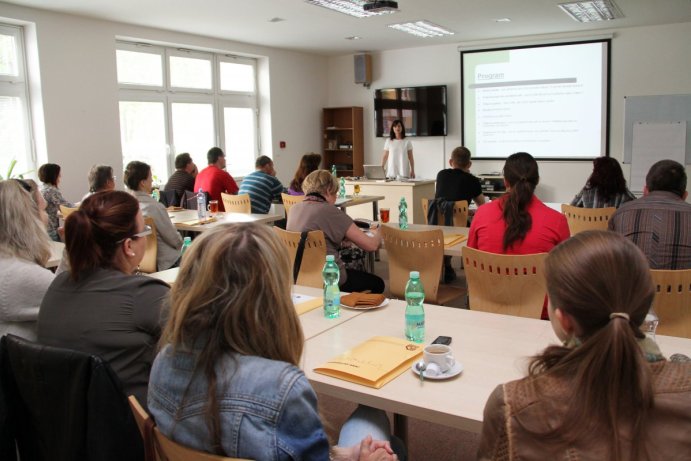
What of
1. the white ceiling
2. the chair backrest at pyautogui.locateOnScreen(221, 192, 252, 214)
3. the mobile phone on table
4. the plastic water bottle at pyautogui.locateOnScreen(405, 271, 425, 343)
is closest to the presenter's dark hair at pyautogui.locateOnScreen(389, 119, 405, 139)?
the white ceiling

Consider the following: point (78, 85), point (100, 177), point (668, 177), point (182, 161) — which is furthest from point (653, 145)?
point (78, 85)

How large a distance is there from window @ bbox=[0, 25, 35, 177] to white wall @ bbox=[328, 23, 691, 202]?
5.71 meters

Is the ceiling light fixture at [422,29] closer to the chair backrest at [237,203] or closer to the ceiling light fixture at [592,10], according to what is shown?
the ceiling light fixture at [592,10]

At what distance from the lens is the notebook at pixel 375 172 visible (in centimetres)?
886

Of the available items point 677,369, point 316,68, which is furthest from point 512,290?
point 316,68

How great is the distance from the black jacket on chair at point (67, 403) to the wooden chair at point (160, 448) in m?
0.14

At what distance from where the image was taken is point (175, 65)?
8688 millimetres

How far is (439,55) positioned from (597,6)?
3299 millimetres

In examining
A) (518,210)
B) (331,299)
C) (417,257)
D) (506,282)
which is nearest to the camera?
(331,299)

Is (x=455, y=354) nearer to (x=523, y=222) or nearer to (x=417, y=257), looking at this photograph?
(x=523, y=222)

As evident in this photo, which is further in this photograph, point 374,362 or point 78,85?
point 78,85

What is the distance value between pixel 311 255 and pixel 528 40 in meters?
7.09

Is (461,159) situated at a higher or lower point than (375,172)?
higher

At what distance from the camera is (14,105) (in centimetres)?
680
